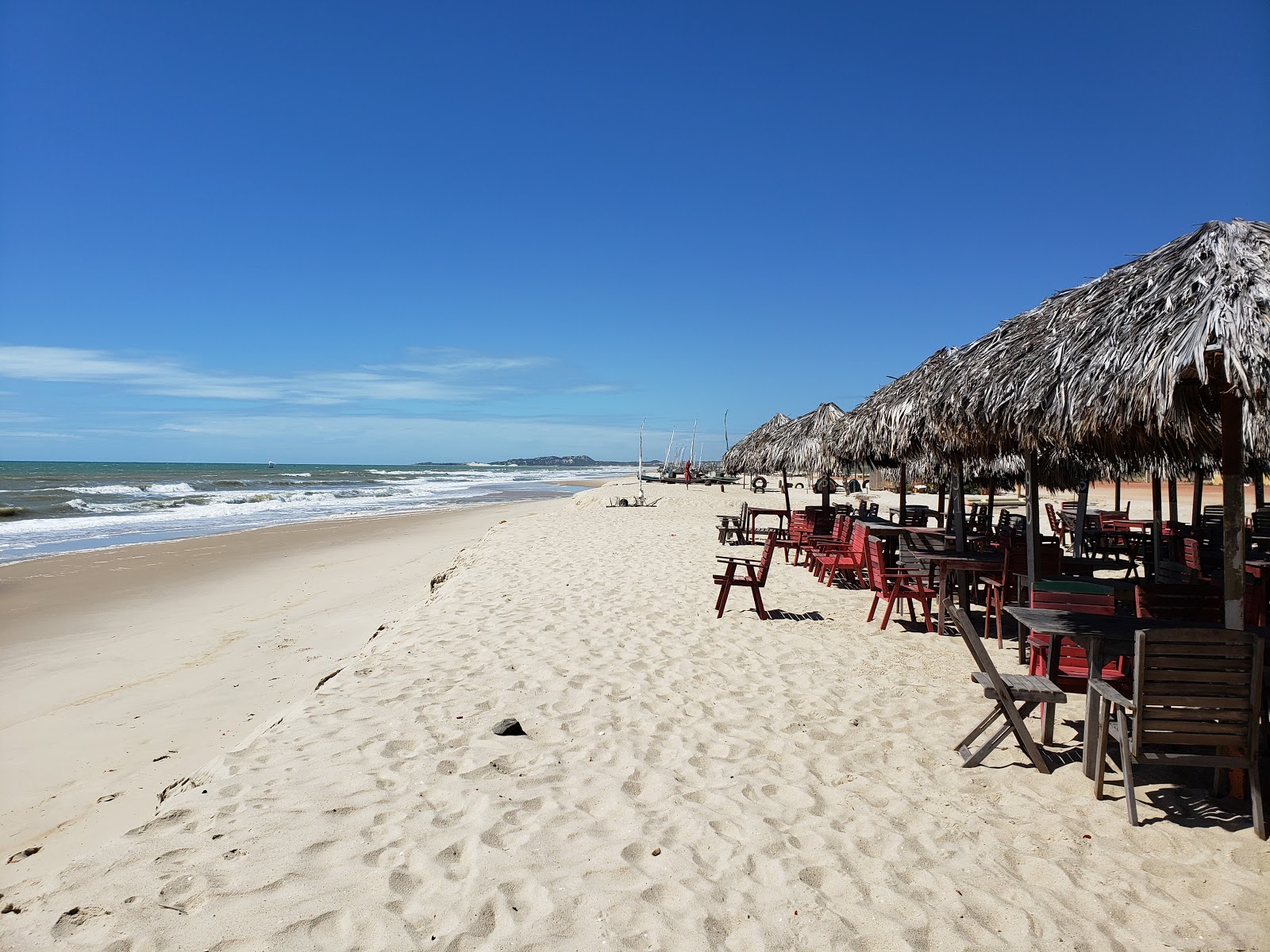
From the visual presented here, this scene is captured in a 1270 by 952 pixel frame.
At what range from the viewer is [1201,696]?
3020 mm

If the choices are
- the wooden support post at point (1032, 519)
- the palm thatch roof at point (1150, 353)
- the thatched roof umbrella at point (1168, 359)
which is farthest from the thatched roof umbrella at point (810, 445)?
the thatched roof umbrella at point (1168, 359)

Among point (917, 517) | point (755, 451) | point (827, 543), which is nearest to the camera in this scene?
point (827, 543)

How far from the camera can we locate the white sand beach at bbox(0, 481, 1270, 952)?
96.5 inches

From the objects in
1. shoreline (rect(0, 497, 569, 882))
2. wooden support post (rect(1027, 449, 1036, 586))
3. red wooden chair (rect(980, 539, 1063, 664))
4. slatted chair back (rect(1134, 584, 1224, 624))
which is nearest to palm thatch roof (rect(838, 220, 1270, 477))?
wooden support post (rect(1027, 449, 1036, 586))

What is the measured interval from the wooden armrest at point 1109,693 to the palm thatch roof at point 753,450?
1101cm

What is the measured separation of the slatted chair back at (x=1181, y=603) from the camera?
14.4ft

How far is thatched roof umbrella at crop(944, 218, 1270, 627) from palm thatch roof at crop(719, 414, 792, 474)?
392 inches

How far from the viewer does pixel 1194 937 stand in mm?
2416

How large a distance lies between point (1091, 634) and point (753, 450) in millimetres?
12238

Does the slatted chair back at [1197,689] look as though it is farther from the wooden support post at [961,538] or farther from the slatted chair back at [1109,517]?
the slatted chair back at [1109,517]

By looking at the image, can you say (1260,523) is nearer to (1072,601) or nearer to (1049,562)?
(1049,562)

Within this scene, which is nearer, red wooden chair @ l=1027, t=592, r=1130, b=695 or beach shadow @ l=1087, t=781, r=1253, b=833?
beach shadow @ l=1087, t=781, r=1253, b=833

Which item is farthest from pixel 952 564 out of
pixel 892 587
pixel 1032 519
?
pixel 1032 519

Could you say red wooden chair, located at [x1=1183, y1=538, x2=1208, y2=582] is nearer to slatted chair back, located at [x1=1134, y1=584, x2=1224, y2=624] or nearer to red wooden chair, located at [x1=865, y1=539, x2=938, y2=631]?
red wooden chair, located at [x1=865, y1=539, x2=938, y2=631]
